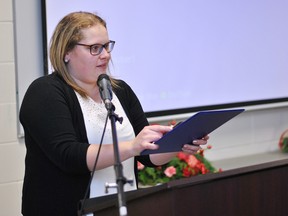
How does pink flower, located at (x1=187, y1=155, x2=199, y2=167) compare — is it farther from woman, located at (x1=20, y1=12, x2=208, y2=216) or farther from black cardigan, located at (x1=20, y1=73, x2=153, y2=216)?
black cardigan, located at (x1=20, y1=73, x2=153, y2=216)

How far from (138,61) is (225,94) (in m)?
0.64

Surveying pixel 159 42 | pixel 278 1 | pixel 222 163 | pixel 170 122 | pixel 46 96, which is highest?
pixel 278 1

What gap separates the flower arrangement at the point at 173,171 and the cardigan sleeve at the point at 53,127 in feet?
3.62

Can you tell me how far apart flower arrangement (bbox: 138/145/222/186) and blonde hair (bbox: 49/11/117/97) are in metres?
1.07

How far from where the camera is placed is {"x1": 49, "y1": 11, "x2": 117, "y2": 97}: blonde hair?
1.58 m

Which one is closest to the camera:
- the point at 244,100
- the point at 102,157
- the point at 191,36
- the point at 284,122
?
the point at 102,157

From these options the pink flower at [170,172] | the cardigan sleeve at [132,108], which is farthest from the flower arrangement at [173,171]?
the cardigan sleeve at [132,108]

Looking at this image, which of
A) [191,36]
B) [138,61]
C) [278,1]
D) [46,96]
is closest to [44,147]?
[46,96]

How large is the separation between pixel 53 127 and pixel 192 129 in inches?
16.1

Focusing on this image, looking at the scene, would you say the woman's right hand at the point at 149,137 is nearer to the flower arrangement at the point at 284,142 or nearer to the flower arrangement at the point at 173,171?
the flower arrangement at the point at 173,171

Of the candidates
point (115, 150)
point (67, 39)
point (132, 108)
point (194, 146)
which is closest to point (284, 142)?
point (132, 108)

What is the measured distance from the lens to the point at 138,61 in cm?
269

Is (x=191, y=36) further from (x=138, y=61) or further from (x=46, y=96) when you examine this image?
(x=46, y=96)

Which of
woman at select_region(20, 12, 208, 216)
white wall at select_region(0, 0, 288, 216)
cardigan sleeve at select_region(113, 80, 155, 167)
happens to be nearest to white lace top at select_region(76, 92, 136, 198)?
woman at select_region(20, 12, 208, 216)
